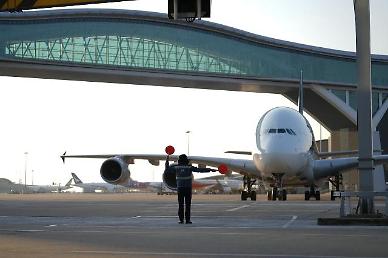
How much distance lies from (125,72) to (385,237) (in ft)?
187

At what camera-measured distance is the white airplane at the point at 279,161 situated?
106ft

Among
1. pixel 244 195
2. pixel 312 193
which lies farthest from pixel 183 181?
pixel 312 193

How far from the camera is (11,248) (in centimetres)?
878

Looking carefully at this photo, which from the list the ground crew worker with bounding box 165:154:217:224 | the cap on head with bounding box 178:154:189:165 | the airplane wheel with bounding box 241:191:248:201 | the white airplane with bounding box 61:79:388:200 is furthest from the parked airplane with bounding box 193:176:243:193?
the ground crew worker with bounding box 165:154:217:224

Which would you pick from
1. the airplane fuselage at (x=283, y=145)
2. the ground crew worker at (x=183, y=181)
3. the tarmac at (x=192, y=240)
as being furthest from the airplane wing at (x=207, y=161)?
the tarmac at (x=192, y=240)

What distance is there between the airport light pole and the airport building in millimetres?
51487

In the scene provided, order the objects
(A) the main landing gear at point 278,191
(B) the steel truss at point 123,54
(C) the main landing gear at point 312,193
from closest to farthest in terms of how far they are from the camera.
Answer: (A) the main landing gear at point 278,191, (C) the main landing gear at point 312,193, (B) the steel truss at point 123,54

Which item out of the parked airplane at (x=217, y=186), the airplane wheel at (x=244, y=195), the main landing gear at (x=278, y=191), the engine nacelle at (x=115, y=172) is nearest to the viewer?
the main landing gear at (x=278, y=191)

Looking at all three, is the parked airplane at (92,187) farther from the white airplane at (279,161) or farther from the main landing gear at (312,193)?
the white airplane at (279,161)

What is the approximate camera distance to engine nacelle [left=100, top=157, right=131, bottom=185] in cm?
3478

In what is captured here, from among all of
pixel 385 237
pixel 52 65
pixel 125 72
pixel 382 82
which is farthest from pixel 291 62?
pixel 385 237

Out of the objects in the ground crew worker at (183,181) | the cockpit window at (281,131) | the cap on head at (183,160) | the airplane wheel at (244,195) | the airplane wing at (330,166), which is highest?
the cockpit window at (281,131)

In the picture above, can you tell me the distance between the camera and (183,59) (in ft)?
235

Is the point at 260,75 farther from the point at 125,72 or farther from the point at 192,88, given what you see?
the point at 125,72
